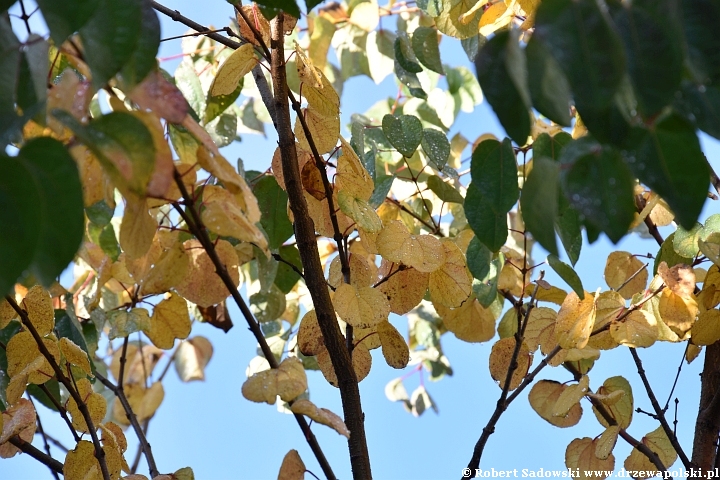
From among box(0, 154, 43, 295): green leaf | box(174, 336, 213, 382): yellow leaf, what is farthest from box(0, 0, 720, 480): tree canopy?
box(174, 336, 213, 382): yellow leaf

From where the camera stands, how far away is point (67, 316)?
1.11 meters

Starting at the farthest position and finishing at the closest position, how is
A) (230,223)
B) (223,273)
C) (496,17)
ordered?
(496,17) → (223,273) → (230,223)

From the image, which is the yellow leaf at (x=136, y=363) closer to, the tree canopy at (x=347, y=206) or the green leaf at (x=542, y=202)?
the tree canopy at (x=347, y=206)

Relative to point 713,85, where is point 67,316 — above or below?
above

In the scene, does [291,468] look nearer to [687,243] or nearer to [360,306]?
[360,306]

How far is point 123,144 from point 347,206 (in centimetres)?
42

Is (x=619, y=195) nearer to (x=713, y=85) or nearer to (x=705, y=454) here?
(x=713, y=85)

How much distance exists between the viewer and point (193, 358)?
1.92 meters

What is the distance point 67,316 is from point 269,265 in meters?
0.31

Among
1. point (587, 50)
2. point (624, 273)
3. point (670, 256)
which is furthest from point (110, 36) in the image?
point (624, 273)

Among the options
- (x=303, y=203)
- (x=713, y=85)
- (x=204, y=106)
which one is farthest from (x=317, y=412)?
(x=204, y=106)

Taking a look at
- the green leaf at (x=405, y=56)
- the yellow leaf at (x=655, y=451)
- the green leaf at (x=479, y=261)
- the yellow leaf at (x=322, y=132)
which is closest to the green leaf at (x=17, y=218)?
the yellow leaf at (x=322, y=132)

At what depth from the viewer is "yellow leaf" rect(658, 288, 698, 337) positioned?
0.97 meters

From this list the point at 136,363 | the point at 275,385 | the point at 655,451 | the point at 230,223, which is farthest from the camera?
the point at 136,363
